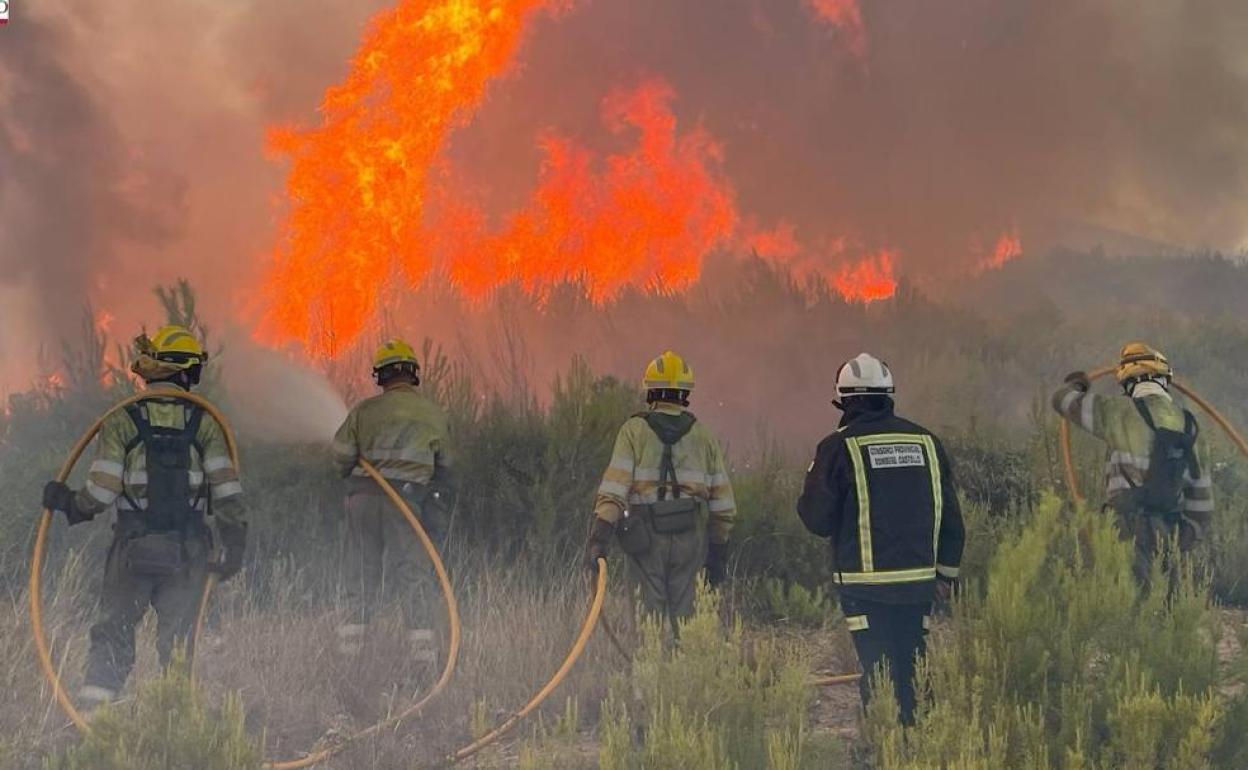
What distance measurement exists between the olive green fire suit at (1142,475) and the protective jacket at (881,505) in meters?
2.53

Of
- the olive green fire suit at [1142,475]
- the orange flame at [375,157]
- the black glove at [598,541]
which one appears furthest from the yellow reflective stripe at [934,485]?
the orange flame at [375,157]

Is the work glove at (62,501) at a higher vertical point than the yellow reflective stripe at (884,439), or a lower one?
lower

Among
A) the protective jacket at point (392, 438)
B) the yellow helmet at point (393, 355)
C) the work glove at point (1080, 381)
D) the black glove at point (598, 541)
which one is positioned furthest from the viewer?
the yellow helmet at point (393, 355)

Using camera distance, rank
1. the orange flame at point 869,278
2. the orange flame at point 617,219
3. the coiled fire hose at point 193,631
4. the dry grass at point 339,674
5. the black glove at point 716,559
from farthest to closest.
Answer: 1. the orange flame at point 869,278
2. the orange flame at point 617,219
3. the black glove at point 716,559
4. the dry grass at point 339,674
5. the coiled fire hose at point 193,631

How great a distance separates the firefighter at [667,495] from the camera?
677 centimetres

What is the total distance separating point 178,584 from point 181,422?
88cm

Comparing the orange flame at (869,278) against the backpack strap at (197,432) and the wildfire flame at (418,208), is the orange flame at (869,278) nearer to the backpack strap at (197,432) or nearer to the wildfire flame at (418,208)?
→ the wildfire flame at (418,208)

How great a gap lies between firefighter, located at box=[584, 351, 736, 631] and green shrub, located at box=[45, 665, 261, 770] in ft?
8.81

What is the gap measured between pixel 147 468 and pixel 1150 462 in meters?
5.96

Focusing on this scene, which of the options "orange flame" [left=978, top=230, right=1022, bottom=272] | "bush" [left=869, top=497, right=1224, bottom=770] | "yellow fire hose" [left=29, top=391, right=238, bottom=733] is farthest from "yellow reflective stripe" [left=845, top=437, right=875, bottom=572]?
"orange flame" [left=978, top=230, right=1022, bottom=272]

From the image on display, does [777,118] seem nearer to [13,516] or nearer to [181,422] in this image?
[13,516]

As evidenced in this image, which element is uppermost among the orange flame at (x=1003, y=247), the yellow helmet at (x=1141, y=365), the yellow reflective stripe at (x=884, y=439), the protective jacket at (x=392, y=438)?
the orange flame at (x=1003, y=247)

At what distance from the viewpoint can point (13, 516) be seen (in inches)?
364

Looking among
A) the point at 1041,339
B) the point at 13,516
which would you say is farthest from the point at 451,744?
the point at 1041,339
